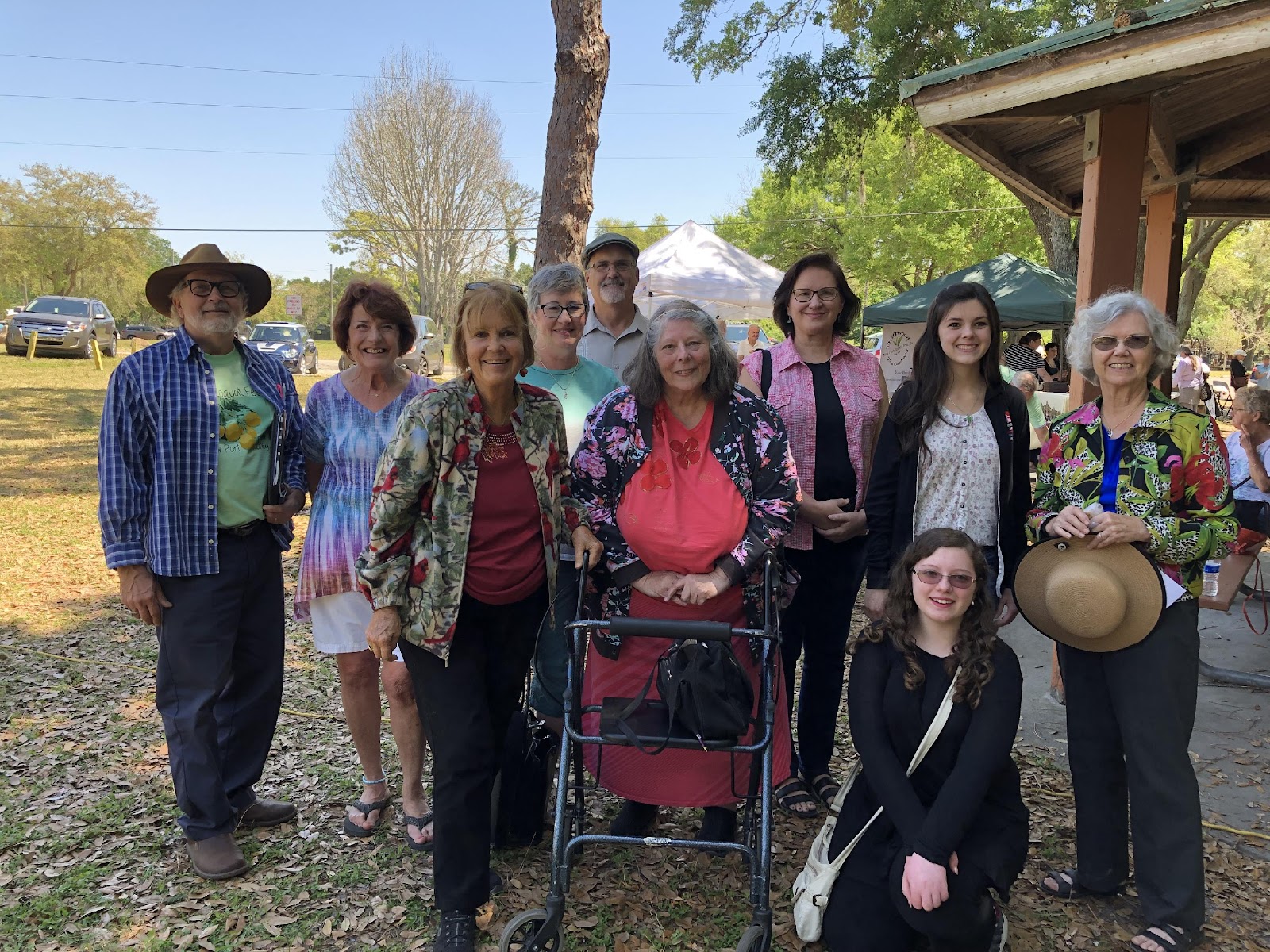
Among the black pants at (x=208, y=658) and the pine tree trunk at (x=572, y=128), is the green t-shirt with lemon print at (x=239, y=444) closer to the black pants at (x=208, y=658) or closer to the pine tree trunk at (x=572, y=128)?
the black pants at (x=208, y=658)

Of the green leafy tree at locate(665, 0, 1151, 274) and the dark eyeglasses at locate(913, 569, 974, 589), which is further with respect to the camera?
the green leafy tree at locate(665, 0, 1151, 274)

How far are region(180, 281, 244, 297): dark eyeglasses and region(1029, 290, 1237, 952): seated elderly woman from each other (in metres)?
3.03

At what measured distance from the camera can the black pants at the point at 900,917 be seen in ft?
→ 8.33

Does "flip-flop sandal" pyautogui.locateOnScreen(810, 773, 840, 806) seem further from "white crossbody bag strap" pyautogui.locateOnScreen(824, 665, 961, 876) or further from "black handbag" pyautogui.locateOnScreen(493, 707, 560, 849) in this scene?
"black handbag" pyautogui.locateOnScreen(493, 707, 560, 849)

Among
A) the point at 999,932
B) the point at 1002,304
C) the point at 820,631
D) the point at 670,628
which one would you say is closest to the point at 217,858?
the point at 670,628

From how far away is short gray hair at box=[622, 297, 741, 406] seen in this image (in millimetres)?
3133

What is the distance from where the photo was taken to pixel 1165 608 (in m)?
2.88

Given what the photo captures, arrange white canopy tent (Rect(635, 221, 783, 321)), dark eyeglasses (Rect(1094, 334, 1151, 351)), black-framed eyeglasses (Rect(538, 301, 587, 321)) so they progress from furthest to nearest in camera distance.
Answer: white canopy tent (Rect(635, 221, 783, 321)) < black-framed eyeglasses (Rect(538, 301, 587, 321)) < dark eyeglasses (Rect(1094, 334, 1151, 351))

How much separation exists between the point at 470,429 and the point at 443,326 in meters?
32.1

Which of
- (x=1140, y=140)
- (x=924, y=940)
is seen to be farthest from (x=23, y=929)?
(x=1140, y=140)

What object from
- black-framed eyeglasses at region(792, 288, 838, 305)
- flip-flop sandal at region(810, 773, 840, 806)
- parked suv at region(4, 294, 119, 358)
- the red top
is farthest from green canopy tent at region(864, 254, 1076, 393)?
parked suv at region(4, 294, 119, 358)

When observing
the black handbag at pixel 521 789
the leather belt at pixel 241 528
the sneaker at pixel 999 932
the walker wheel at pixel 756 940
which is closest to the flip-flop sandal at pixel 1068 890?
the sneaker at pixel 999 932

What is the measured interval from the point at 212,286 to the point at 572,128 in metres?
4.31

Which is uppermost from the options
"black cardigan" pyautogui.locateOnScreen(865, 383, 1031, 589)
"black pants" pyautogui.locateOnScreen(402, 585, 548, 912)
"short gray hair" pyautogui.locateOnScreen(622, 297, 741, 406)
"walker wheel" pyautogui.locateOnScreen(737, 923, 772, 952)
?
"short gray hair" pyautogui.locateOnScreen(622, 297, 741, 406)
